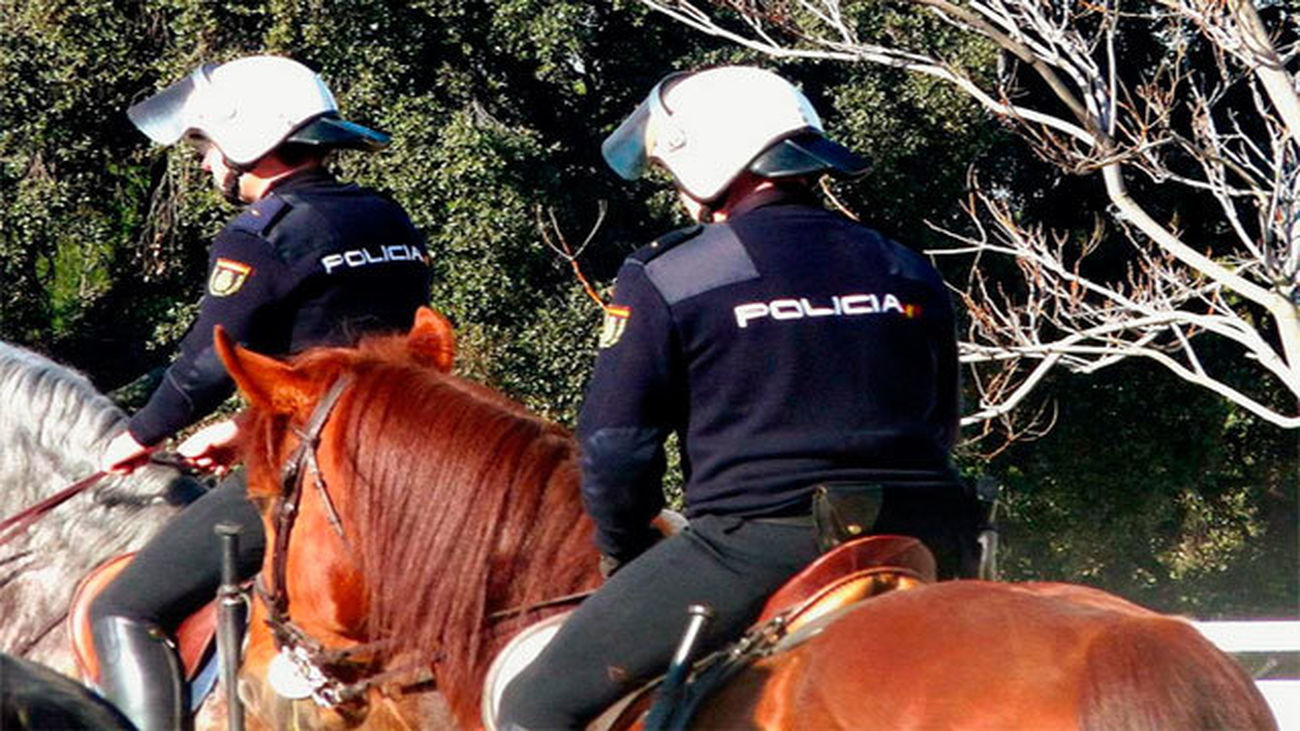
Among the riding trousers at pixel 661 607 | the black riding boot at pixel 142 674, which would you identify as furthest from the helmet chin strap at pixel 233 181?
the riding trousers at pixel 661 607

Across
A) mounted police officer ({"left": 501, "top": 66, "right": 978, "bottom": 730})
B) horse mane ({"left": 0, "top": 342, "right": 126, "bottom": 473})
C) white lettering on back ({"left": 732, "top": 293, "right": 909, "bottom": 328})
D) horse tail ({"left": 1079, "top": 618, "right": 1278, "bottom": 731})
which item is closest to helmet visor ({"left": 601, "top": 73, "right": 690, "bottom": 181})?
mounted police officer ({"left": 501, "top": 66, "right": 978, "bottom": 730})

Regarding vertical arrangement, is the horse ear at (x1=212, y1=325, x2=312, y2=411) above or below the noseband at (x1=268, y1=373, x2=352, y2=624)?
above

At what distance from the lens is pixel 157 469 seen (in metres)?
5.22

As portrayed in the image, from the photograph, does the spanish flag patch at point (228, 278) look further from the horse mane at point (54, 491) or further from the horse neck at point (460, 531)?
the horse mane at point (54, 491)

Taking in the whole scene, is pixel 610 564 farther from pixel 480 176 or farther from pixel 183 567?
pixel 480 176

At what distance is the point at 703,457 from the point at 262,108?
1.77m

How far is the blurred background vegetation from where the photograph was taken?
1608 cm

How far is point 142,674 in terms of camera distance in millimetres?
4570

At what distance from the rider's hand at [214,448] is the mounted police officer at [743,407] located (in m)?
1.29

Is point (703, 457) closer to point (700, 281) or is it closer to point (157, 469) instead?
point (700, 281)

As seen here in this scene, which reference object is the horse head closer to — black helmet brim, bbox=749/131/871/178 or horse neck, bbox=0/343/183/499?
black helmet brim, bbox=749/131/871/178

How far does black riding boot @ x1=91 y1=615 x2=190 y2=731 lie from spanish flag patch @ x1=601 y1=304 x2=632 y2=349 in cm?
160

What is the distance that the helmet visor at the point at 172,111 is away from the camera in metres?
4.93

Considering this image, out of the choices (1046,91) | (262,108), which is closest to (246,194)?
(262,108)
